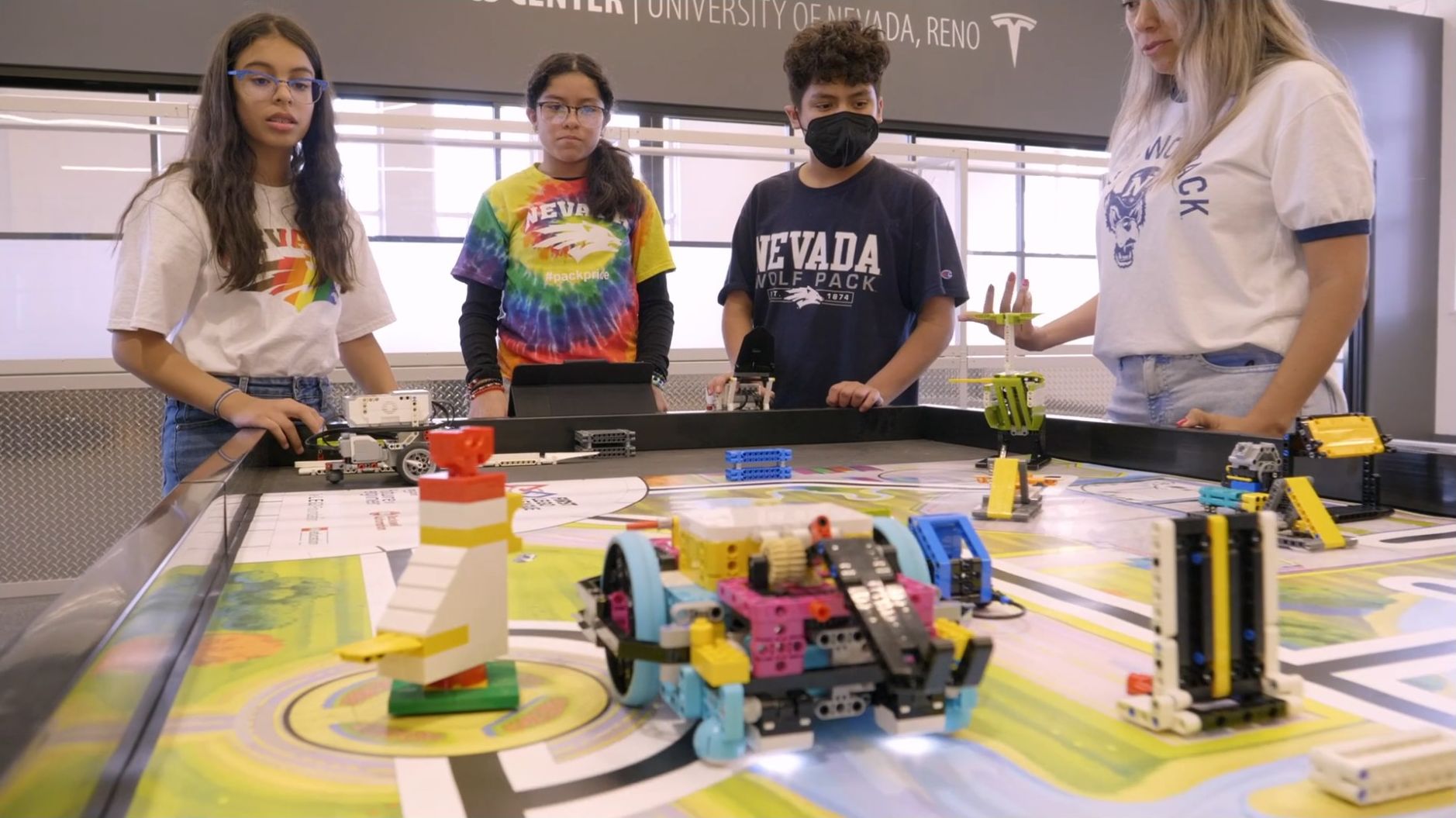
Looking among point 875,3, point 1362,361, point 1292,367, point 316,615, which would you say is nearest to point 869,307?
point 1292,367

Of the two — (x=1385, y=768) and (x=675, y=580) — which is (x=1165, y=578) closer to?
(x=1385, y=768)

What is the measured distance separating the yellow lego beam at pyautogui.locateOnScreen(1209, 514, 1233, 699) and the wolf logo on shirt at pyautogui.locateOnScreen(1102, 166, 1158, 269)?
1.15 m

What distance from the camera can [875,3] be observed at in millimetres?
4496

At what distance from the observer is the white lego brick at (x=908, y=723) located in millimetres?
521

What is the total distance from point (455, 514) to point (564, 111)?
65.2 inches

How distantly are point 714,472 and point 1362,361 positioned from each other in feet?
17.7

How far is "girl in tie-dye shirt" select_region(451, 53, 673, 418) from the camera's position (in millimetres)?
2088

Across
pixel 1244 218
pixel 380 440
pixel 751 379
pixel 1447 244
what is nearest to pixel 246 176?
pixel 380 440

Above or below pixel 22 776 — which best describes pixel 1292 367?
above

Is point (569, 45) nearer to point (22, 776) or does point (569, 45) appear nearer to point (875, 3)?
point (875, 3)

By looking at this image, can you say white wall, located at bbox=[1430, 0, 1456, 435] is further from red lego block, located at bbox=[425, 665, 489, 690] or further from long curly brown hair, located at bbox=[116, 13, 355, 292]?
red lego block, located at bbox=[425, 665, 489, 690]

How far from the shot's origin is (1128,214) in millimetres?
1627

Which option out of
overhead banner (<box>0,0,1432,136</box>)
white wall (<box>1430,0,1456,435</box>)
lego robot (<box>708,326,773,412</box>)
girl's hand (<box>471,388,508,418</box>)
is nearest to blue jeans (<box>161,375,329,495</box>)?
girl's hand (<box>471,388,508,418</box>)

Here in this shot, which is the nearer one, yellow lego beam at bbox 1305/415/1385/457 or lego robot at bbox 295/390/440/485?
yellow lego beam at bbox 1305/415/1385/457
